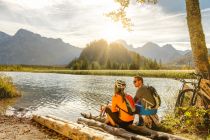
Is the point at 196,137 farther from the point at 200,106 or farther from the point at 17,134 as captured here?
the point at 17,134

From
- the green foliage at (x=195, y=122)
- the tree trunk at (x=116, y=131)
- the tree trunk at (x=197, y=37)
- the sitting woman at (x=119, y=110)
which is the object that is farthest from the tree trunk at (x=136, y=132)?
the tree trunk at (x=197, y=37)

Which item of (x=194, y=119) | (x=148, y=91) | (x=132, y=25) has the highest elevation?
(x=132, y=25)

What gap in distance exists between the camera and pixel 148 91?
11227 mm

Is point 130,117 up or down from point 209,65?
down

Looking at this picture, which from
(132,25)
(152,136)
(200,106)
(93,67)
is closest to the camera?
(152,136)

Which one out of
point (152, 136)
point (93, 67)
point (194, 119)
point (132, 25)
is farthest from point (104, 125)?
point (93, 67)

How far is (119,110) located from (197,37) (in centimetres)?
480

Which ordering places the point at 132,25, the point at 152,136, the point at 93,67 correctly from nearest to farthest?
the point at 152,136, the point at 132,25, the point at 93,67

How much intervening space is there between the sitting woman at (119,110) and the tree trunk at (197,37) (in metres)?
3.97

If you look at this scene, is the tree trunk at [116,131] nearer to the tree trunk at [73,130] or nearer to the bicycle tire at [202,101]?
the tree trunk at [73,130]

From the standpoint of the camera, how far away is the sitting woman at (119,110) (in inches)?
420


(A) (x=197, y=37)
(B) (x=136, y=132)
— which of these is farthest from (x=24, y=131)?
(A) (x=197, y=37)

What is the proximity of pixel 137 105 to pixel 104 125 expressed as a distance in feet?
4.79

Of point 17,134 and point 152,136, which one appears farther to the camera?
point 17,134
